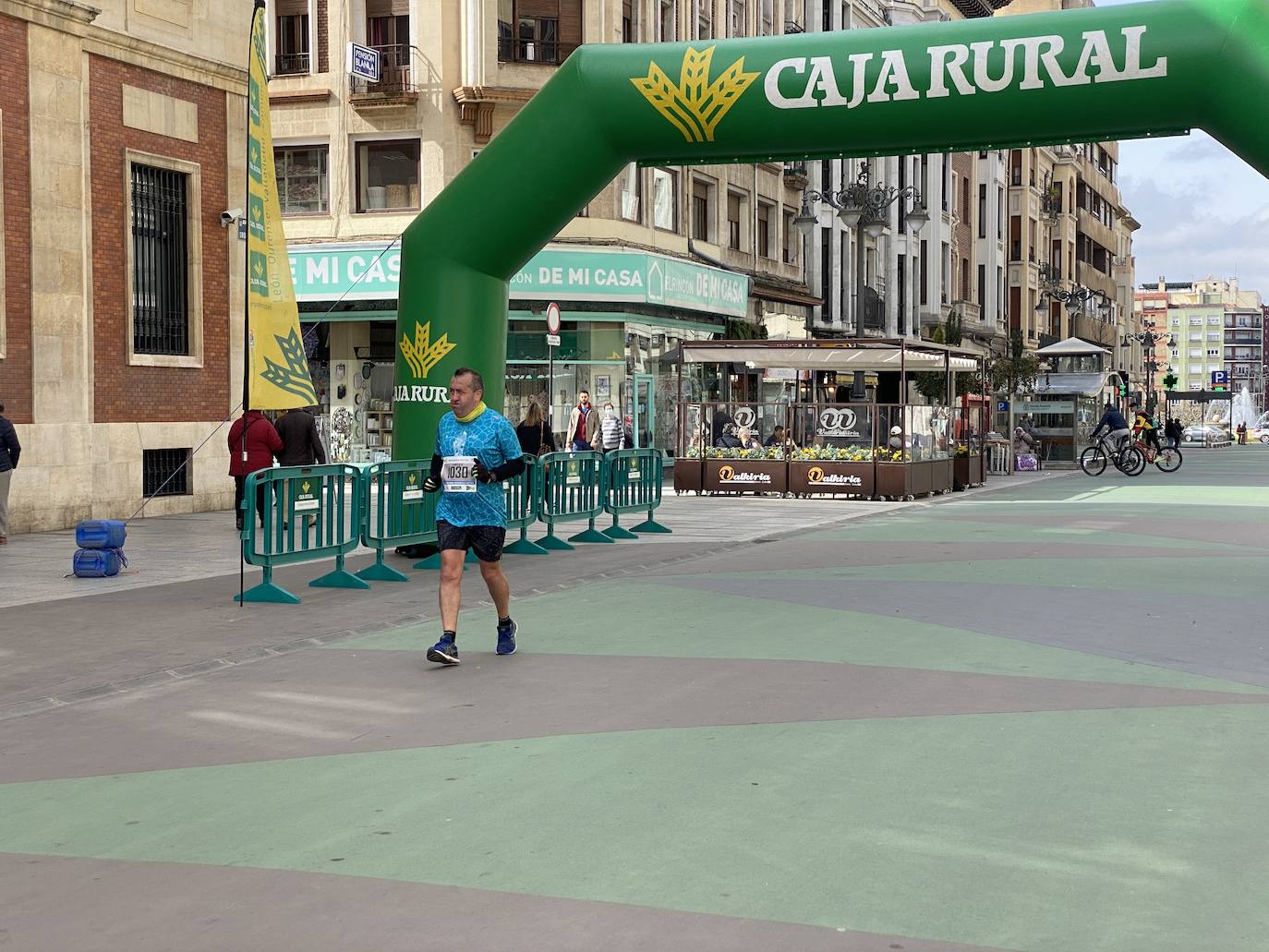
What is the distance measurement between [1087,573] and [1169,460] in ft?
90.0

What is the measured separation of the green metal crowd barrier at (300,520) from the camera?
12219mm

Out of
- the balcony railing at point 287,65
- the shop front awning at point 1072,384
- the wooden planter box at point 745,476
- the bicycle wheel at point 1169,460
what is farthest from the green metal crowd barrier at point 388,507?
the shop front awning at point 1072,384

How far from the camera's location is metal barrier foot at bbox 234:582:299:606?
12.4 meters

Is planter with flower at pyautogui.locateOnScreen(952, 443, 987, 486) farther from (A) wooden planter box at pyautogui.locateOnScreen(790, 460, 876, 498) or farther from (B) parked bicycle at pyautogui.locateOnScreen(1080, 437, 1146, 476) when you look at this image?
(B) parked bicycle at pyautogui.locateOnScreen(1080, 437, 1146, 476)

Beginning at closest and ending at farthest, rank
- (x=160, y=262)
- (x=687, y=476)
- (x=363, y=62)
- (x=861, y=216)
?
(x=160, y=262), (x=687, y=476), (x=861, y=216), (x=363, y=62)

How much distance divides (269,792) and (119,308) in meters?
16.0

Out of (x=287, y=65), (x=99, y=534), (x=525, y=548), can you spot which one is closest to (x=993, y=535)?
(x=525, y=548)

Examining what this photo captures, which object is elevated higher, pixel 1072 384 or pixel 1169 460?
pixel 1072 384

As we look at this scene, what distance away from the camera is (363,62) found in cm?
3200

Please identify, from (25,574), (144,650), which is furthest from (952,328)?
(144,650)

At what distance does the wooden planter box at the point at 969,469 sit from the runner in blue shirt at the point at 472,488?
21927 mm

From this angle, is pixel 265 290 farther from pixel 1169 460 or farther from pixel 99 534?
pixel 1169 460

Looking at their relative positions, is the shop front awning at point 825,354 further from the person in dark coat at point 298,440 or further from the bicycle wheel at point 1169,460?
the bicycle wheel at point 1169,460

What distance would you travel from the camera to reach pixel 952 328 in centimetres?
4888
